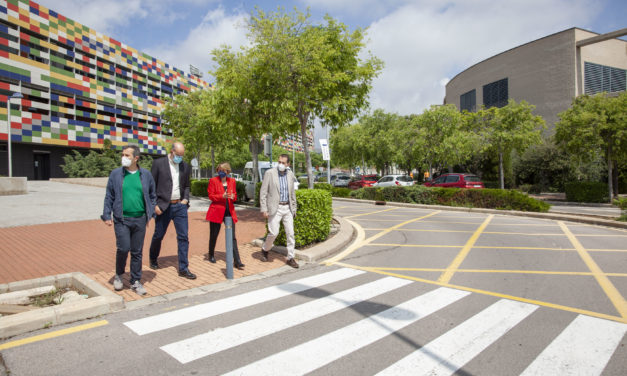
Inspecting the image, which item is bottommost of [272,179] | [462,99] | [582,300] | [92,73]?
[582,300]

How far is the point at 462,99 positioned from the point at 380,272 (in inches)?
2012

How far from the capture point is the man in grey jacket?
4.48 meters

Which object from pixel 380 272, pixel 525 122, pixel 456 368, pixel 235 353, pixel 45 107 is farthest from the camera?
pixel 45 107

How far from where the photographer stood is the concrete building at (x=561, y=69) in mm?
35344

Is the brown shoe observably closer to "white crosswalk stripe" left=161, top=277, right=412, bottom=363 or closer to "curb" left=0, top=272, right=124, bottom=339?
"white crosswalk stripe" left=161, top=277, right=412, bottom=363

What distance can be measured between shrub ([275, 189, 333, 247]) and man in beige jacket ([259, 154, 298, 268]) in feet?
2.97

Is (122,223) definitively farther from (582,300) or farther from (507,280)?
(582,300)

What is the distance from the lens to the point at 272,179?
239 inches

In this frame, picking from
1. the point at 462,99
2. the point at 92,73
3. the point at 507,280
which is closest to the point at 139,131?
the point at 92,73

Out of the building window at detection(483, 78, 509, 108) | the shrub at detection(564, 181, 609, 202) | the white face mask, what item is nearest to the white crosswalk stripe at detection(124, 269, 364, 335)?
the white face mask

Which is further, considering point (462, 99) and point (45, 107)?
point (462, 99)

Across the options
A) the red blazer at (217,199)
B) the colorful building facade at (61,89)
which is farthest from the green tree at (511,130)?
the colorful building facade at (61,89)

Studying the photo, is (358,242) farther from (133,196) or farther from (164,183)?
(133,196)

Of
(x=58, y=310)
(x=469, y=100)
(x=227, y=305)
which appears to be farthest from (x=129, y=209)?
(x=469, y=100)
